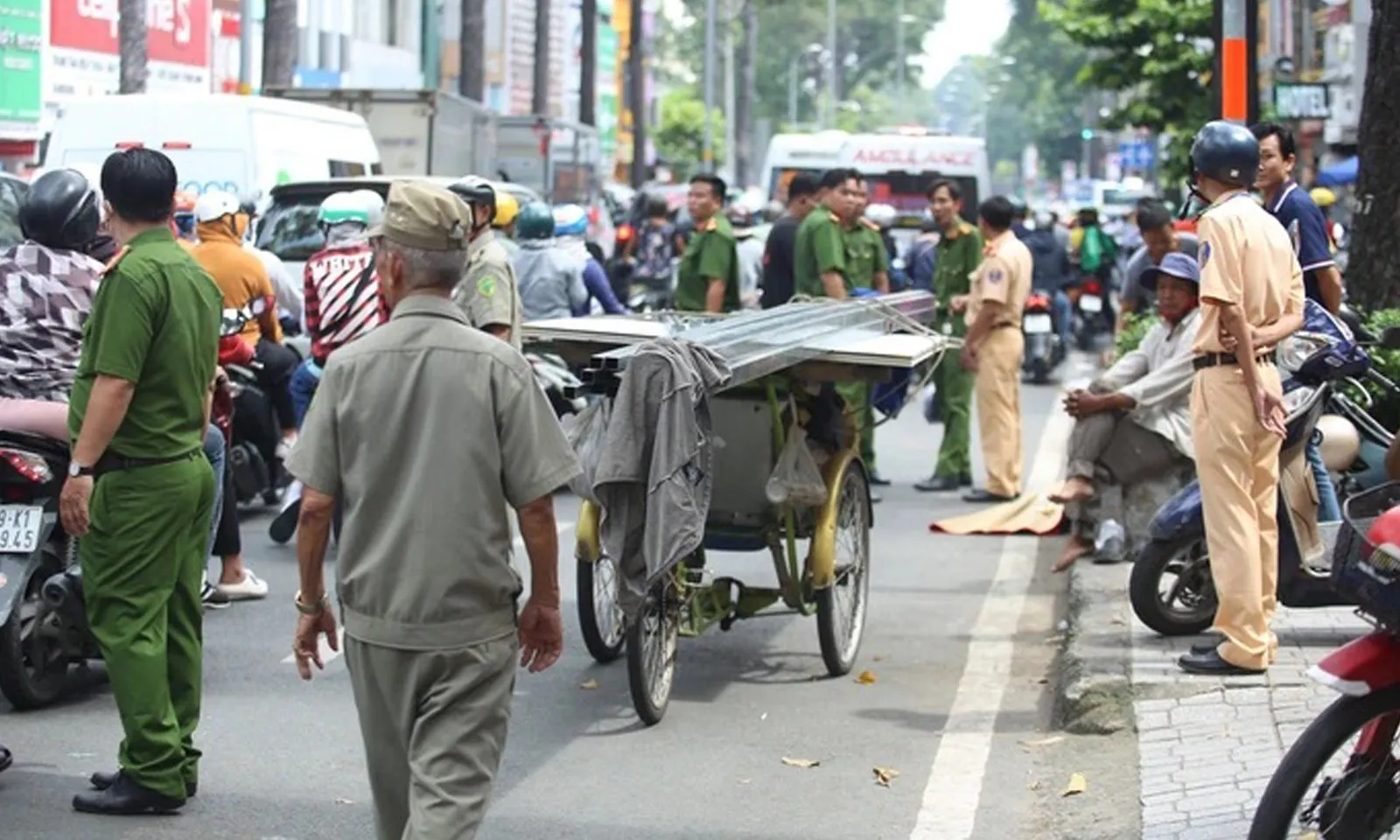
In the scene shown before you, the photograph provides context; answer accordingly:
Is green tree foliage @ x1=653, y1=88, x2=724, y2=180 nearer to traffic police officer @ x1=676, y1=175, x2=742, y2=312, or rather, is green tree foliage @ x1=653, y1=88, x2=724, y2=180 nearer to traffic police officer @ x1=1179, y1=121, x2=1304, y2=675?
traffic police officer @ x1=676, y1=175, x2=742, y2=312

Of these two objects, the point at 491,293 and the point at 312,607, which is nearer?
the point at 312,607

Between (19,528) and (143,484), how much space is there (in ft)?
3.05

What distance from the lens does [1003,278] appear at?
44.2ft

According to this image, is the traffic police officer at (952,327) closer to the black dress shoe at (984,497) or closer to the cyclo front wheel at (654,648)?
the black dress shoe at (984,497)

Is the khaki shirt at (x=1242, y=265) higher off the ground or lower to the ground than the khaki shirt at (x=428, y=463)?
higher

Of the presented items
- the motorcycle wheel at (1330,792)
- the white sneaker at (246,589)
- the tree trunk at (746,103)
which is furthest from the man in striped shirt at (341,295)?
the tree trunk at (746,103)

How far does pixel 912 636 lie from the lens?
9859 mm

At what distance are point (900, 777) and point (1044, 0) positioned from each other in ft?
87.8

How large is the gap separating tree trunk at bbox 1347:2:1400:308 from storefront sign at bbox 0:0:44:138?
17849 millimetres

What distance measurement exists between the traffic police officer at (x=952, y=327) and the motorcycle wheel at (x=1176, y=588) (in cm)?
571

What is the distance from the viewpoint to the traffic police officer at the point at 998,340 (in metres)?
13.5

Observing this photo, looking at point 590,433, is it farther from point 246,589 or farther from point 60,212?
point 246,589

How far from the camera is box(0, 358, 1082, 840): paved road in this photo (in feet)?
22.1

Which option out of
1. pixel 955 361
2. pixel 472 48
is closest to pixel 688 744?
pixel 955 361
